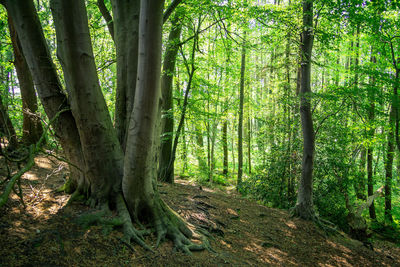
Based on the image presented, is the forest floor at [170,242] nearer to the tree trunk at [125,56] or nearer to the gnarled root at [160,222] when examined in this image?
the gnarled root at [160,222]

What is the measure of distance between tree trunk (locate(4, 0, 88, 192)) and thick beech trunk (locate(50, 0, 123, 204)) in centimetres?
33

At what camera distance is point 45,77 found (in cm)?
383

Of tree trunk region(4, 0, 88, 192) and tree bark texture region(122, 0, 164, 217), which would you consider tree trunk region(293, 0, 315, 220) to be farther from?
tree trunk region(4, 0, 88, 192)

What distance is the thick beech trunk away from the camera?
337 centimetres

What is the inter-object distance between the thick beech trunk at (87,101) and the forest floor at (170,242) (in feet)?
1.78

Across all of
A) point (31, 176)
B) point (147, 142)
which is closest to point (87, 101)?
point (147, 142)

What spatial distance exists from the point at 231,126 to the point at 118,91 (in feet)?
64.8

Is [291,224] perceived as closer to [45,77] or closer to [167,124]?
[167,124]

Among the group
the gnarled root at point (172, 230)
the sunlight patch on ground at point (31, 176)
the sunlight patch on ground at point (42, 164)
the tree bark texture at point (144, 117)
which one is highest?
the tree bark texture at point (144, 117)

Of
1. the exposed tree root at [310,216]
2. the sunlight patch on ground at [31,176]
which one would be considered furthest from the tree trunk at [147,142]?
the exposed tree root at [310,216]

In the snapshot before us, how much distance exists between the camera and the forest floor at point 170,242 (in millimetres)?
2943

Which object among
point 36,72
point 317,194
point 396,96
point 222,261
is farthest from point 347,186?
point 36,72

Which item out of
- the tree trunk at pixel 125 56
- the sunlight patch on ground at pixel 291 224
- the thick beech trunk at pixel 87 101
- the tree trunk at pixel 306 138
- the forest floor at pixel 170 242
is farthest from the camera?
the tree trunk at pixel 306 138

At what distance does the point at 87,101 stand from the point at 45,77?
844 millimetres
